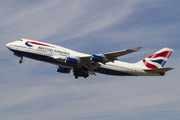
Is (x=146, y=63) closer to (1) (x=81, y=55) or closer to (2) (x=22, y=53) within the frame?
(1) (x=81, y=55)

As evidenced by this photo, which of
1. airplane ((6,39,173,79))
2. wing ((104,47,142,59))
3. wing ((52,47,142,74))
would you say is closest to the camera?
wing ((104,47,142,59))

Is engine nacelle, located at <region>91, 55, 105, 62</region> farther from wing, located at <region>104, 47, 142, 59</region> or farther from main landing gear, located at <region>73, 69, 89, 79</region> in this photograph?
main landing gear, located at <region>73, 69, 89, 79</region>

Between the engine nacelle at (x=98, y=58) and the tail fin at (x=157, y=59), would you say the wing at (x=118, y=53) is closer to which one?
the engine nacelle at (x=98, y=58)

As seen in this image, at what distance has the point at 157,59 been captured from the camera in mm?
51406

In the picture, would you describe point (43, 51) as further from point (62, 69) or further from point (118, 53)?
point (118, 53)

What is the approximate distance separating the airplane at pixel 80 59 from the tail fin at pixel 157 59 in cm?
69

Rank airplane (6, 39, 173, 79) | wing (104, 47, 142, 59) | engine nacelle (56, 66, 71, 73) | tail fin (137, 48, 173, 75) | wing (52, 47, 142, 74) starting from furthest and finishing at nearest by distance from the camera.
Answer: tail fin (137, 48, 173, 75), engine nacelle (56, 66, 71, 73), airplane (6, 39, 173, 79), wing (52, 47, 142, 74), wing (104, 47, 142, 59)

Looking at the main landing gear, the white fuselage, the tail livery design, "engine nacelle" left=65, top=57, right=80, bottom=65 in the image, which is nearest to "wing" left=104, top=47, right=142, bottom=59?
the white fuselage

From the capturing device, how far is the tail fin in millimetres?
50375

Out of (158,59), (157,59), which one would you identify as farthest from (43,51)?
(158,59)

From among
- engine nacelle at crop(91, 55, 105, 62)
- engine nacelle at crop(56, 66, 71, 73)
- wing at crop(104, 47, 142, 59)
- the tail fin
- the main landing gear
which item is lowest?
the main landing gear

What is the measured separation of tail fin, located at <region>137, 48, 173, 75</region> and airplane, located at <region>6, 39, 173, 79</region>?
69cm

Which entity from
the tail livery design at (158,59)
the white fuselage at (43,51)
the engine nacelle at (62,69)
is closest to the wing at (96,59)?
the white fuselage at (43,51)

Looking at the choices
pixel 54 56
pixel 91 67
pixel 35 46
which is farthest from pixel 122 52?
pixel 35 46
